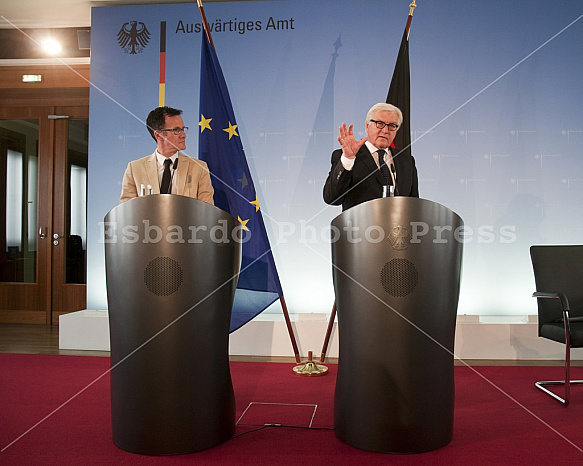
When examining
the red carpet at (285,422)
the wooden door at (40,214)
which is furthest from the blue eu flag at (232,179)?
the wooden door at (40,214)

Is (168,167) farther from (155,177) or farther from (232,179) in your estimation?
(232,179)

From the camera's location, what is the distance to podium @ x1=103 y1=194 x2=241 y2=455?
74.8 inches

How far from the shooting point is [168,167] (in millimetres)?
3102

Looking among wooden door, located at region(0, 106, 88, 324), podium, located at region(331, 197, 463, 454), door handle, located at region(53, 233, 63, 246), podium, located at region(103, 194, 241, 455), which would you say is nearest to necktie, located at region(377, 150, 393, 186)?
podium, located at region(331, 197, 463, 454)

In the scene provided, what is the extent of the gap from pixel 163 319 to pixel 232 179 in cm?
179

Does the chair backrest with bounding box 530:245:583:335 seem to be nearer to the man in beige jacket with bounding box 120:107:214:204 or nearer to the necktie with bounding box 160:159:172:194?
the man in beige jacket with bounding box 120:107:214:204

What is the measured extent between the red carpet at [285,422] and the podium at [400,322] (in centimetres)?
10

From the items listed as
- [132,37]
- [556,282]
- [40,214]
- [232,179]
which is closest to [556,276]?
[556,282]

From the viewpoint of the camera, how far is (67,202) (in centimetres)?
564

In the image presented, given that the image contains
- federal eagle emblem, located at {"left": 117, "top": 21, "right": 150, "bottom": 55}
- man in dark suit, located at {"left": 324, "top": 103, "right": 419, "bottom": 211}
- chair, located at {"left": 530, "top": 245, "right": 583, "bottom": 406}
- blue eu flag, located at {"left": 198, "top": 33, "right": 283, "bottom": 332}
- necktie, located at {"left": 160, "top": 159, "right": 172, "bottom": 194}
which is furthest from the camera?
federal eagle emblem, located at {"left": 117, "top": 21, "right": 150, "bottom": 55}

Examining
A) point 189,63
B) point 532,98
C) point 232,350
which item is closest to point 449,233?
point 232,350

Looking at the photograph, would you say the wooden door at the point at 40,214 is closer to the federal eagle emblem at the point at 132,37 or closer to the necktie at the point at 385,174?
the federal eagle emblem at the point at 132,37

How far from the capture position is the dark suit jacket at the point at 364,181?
258cm

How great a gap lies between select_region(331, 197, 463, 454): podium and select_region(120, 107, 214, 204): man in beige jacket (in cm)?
144
